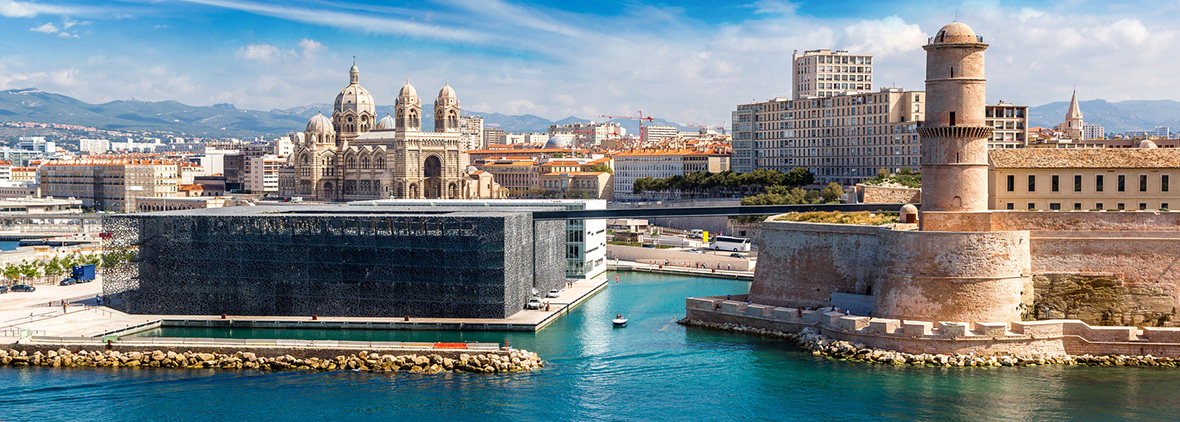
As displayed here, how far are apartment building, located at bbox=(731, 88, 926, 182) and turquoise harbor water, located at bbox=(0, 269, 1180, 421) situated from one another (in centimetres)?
5983

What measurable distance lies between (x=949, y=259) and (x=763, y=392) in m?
7.41

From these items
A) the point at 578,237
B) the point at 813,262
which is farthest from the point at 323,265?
the point at 813,262

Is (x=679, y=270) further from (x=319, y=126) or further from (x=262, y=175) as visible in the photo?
(x=262, y=175)

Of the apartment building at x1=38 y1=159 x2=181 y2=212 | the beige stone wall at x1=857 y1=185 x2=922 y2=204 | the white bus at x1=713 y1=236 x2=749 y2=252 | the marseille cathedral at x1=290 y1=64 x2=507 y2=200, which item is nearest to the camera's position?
the beige stone wall at x1=857 y1=185 x2=922 y2=204

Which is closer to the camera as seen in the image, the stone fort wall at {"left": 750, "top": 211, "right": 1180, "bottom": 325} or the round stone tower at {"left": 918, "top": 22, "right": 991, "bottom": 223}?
the stone fort wall at {"left": 750, "top": 211, "right": 1180, "bottom": 325}

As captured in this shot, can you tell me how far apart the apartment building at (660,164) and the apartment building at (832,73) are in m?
11.5

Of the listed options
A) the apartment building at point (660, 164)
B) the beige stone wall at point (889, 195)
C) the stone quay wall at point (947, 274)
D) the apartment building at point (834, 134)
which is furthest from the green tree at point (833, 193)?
the stone quay wall at point (947, 274)

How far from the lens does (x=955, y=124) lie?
118 ft

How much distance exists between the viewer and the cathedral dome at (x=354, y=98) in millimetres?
132875

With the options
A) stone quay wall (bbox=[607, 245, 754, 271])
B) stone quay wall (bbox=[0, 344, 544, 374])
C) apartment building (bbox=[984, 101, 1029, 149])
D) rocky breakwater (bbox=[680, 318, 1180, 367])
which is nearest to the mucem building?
stone quay wall (bbox=[0, 344, 544, 374])

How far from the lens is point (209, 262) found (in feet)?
141

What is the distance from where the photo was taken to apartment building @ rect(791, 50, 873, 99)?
12038cm

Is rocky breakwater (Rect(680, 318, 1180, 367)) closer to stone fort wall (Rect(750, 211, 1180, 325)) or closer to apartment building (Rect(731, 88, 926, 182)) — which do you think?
stone fort wall (Rect(750, 211, 1180, 325))

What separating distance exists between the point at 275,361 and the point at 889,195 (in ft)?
89.9
